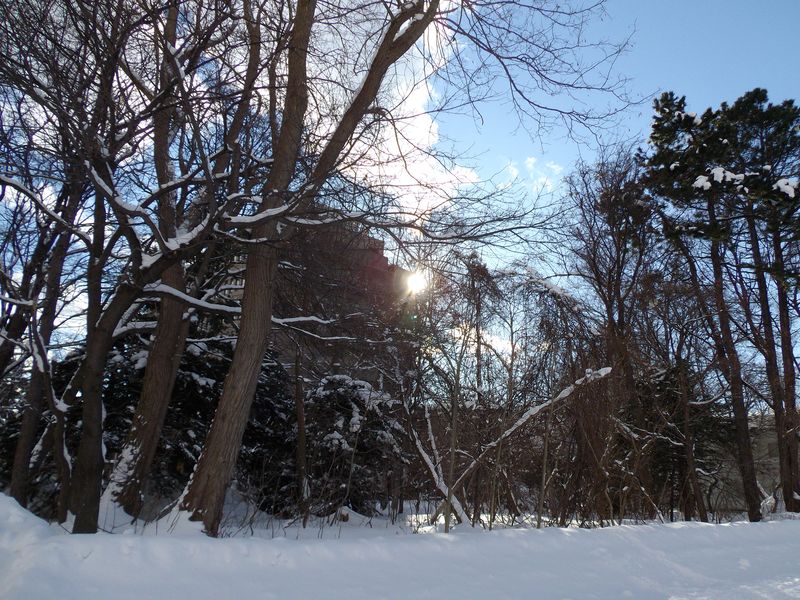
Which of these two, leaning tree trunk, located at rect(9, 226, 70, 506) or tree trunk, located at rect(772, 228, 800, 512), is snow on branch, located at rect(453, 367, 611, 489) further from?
tree trunk, located at rect(772, 228, 800, 512)

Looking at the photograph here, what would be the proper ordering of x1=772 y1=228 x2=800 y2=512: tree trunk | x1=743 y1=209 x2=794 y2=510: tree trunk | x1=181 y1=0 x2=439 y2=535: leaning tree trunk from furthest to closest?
x1=772 y1=228 x2=800 y2=512: tree trunk → x1=743 y1=209 x2=794 y2=510: tree trunk → x1=181 y1=0 x2=439 y2=535: leaning tree trunk

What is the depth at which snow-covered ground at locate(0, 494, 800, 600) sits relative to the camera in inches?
131

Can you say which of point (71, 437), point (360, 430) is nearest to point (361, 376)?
point (360, 430)

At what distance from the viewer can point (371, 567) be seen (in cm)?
424

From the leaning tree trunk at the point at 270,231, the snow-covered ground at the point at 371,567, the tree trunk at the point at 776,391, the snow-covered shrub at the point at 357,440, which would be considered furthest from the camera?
the tree trunk at the point at 776,391

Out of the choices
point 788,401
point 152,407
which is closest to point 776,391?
point 788,401

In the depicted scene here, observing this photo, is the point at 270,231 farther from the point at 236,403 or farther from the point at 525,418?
the point at 525,418

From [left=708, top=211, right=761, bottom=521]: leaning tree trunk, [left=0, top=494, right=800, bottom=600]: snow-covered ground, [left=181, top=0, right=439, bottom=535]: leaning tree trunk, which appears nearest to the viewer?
[left=0, top=494, right=800, bottom=600]: snow-covered ground

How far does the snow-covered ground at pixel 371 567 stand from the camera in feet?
10.9

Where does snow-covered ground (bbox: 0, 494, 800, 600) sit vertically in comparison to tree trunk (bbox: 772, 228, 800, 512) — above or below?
below

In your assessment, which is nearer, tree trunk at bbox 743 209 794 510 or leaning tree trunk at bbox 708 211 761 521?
leaning tree trunk at bbox 708 211 761 521

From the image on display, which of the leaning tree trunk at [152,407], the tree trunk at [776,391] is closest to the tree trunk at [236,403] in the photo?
the leaning tree trunk at [152,407]

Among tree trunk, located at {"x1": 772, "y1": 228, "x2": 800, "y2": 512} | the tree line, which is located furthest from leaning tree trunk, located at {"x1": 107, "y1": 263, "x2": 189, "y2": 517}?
tree trunk, located at {"x1": 772, "y1": 228, "x2": 800, "y2": 512}

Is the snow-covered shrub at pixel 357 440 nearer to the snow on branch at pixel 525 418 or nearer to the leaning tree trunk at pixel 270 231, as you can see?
the snow on branch at pixel 525 418
